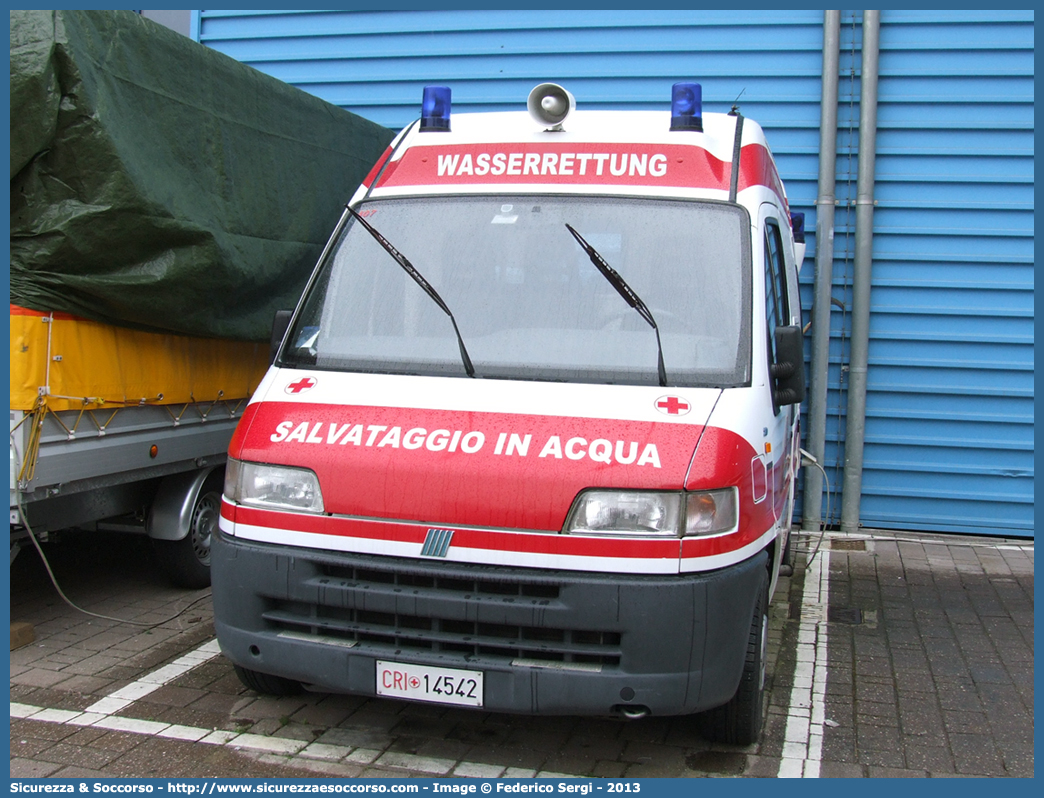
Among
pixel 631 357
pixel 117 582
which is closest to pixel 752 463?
pixel 631 357

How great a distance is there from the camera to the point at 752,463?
3.65 m

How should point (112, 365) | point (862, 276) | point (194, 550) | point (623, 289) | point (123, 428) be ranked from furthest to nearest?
point (862, 276) < point (194, 550) < point (123, 428) < point (112, 365) < point (623, 289)

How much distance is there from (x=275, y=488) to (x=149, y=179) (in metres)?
2.04

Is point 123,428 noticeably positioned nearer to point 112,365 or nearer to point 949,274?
point 112,365

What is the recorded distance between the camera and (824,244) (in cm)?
786

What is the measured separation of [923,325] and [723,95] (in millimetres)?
2498

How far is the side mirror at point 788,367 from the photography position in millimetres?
4008

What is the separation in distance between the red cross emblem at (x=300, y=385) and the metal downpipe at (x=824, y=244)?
5049 mm

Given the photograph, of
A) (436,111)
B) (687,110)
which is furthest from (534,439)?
(436,111)

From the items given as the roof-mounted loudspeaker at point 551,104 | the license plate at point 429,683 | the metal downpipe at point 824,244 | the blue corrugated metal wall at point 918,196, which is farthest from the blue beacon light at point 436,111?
the metal downpipe at point 824,244

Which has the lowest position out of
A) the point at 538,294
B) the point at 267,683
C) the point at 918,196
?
the point at 267,683

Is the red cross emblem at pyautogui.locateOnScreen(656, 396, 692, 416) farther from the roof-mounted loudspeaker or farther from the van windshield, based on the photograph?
the roof-mounted loudspeaker

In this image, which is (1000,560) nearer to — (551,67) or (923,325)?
(923,325)

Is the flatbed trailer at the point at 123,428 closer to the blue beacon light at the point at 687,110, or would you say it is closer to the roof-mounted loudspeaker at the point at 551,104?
the roof-mounted loudspeaker at the point at 551,104
